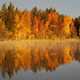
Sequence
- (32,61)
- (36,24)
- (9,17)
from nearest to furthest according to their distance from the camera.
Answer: (32,61) < (9,17) < (36,24)

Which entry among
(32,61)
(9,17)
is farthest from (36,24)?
(32,61)

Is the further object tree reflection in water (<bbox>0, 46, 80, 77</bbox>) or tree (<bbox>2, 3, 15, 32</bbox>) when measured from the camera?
tree (<bbox>2, 3, 15, 32</bbox>)

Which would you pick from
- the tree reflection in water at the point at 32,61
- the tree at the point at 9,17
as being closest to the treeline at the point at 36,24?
the tree at the point at 9,17

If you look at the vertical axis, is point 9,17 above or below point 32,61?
above

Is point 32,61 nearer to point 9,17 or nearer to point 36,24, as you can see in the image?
point 9,17

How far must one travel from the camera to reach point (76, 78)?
17.9 metres

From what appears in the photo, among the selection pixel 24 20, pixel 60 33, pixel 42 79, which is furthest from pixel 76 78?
pixel 60 33

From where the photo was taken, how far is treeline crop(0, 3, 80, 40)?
276ft

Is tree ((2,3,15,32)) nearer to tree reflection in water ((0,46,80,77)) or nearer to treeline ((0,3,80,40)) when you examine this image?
treeline ((0,3,80,40))

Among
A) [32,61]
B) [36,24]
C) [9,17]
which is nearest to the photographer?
[32,61]

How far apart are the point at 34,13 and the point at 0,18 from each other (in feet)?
76.0

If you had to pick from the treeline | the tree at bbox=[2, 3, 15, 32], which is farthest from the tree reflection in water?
the tree at bbox=[2, 3, 15, 32]

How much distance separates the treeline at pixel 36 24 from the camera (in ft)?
276

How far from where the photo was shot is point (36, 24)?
101312 mm
